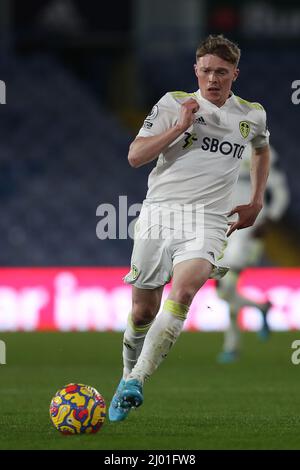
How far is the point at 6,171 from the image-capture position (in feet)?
67.3

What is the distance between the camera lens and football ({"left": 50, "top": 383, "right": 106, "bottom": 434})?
612 cm

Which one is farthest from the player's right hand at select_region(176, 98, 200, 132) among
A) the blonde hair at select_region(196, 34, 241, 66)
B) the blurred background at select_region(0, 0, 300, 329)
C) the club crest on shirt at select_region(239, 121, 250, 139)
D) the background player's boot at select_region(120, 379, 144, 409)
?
the blurred background at select_region(0, 0, 300, 329)

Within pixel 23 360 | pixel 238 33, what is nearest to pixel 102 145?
pixel 238 33

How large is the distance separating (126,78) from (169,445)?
17.9m

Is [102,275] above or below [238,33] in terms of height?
below

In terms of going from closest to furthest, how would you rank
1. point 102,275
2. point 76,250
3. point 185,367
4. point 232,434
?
point 232,434, point 185,367, point 102,275, point 76,250

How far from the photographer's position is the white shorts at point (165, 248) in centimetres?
659

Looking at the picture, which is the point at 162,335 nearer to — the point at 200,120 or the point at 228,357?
the point at 200,120

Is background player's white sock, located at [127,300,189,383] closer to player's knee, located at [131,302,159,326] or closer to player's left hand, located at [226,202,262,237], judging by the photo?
player's knee, located at [131,302,159,326]

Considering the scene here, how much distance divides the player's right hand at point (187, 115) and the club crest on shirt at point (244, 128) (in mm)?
520

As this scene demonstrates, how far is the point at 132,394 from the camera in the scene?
20.1 ft

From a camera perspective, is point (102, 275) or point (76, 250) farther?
point (76, 250)

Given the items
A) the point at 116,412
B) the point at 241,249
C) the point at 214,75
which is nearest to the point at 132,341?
the point at 116,412
